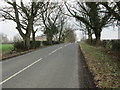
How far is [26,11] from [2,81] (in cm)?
2507

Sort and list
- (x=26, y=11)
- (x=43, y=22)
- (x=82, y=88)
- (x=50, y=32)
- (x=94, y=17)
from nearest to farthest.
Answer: (x=82, y=88), (x=94, y=17), (x=26, y=11), (x=43, y=22), (x=50, y=32)

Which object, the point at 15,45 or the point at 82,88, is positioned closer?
the point at 82,88

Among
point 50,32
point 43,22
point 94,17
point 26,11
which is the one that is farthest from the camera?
point 50,32

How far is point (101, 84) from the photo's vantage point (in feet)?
25.0

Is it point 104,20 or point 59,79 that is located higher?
point 104,20

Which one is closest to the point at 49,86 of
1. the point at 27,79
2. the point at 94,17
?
the point at 27,79

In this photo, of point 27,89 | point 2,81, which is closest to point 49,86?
point 27,89

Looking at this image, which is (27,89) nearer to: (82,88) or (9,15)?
(82,88)

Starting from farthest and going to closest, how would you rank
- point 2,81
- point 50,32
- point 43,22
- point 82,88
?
1. point 50,32
2. point 43,22
3. point 2,81
4. point 82,88

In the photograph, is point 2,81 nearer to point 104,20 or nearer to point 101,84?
point 101,84

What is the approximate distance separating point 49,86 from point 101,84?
209 centimetres

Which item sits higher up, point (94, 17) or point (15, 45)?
point (94, 17)

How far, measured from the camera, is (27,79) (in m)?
9.50

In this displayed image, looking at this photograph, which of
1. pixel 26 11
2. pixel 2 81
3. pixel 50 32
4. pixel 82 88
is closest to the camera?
pixel 82 88
